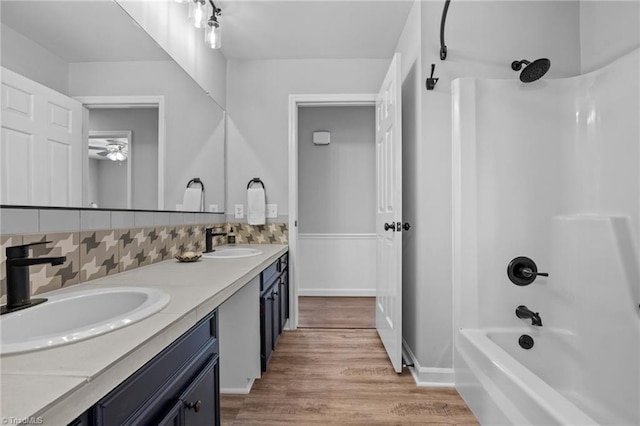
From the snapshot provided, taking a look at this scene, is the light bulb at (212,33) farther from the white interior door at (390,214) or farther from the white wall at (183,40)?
the white interior door at (390,214)

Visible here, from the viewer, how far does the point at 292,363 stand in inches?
87.7

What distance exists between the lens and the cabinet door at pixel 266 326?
6.40 ft

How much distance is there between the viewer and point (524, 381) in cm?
92

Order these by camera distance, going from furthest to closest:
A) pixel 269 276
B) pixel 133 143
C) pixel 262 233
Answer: pixel 262 233 < pixel 269 276 < pixel 133 143

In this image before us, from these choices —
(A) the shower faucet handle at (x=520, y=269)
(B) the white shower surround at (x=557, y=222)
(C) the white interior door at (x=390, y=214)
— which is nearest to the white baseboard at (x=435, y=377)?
(C) the white interior door at (x=390, y=214)

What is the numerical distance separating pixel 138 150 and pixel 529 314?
2058mm

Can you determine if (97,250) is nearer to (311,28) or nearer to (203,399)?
(203,399)

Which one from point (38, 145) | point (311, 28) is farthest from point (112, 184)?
point (311, 28)

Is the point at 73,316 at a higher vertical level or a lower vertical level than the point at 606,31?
lower

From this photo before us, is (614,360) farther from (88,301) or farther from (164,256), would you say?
(164,256)

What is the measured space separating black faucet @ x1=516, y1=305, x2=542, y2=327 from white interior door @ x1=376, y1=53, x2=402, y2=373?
645 millimetres

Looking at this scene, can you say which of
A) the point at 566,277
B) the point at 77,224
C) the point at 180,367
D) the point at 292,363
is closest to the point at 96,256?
the point at 77,224

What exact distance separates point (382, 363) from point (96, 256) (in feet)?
6.05

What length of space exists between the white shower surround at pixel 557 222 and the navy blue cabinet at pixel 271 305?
109 cm
